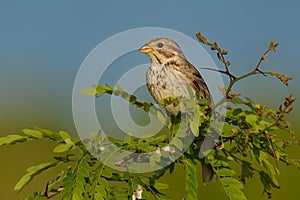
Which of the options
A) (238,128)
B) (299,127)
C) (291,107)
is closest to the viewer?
(291,107)

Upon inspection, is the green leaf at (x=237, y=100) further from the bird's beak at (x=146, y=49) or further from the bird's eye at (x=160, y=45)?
the bird's eye at (x=160, y=45)

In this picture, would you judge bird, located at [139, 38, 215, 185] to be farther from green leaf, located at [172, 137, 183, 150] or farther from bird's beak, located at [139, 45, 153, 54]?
green leaf, located at [172, 137, 183, 150]

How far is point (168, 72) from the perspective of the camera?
4.70 metres

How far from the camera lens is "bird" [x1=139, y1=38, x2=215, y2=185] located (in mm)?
4367

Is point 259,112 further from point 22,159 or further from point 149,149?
point 22,159

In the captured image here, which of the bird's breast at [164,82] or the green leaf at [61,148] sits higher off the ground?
the bird's breast at [164,82]

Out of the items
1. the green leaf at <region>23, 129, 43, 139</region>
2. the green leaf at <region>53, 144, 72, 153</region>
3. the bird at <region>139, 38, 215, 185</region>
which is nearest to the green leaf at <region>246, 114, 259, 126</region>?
the green leaf at <region>53, 144, 72, 153</region>

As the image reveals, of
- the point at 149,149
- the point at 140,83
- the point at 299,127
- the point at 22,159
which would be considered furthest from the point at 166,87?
the point at 22,159

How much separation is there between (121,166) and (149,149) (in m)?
0.13

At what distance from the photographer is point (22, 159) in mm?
8969

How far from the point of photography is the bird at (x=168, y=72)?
14.3ft

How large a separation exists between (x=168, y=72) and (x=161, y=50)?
23 cm

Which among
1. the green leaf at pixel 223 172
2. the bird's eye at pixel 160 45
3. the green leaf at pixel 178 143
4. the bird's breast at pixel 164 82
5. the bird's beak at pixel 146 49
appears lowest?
the green leaf at pixel 223 172

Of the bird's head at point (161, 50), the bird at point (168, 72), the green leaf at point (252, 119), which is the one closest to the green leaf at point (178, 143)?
the green leaf at point (252, 119)
